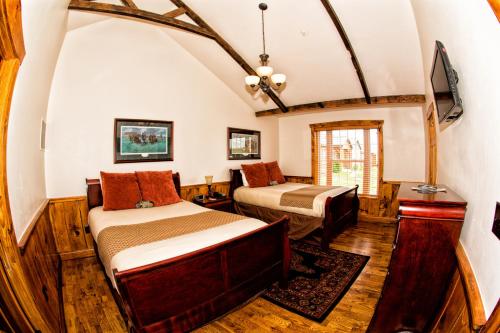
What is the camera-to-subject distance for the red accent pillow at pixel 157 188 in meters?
3.27

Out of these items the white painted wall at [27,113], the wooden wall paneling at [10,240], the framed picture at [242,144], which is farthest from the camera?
the framed picture at [242,144]

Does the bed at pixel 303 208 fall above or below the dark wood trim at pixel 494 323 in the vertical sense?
below

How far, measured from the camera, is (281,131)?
20.4ft

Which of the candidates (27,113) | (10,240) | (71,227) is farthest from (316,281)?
(71,227)

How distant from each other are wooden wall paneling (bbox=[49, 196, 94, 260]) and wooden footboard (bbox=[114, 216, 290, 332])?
226 centimetres

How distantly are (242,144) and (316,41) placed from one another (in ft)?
8.25

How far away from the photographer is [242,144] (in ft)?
17.2

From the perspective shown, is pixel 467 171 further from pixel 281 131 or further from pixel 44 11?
pixel 281 131

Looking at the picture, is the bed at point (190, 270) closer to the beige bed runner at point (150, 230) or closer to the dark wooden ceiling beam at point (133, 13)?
the beige bed runner at point (150, 230)

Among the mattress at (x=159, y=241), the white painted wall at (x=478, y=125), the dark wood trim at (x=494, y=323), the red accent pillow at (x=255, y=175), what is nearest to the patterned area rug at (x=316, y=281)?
the mattress at (x=159, y=241)

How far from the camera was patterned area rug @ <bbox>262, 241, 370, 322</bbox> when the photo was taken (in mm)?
2171

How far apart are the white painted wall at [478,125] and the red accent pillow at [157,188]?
3.11 meters

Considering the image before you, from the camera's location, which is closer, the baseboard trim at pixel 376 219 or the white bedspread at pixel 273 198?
the white bedspread at pixel 273 198

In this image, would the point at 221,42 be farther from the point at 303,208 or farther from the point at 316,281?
the point at 316,281
